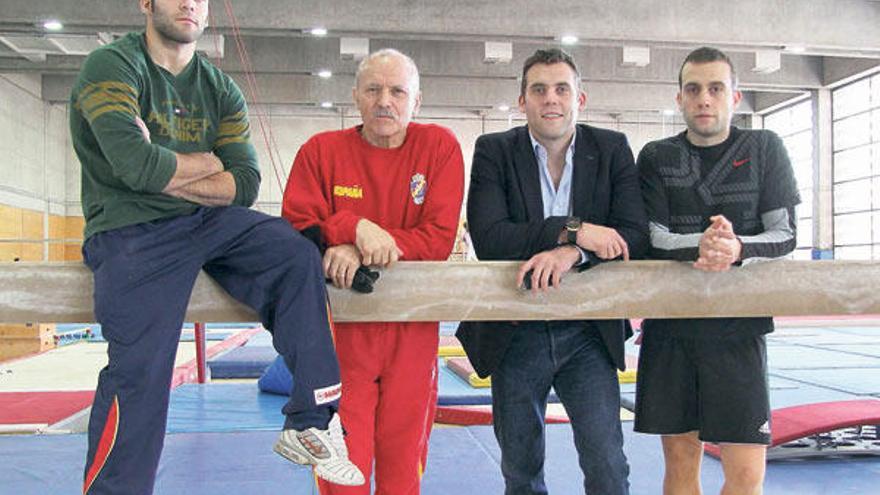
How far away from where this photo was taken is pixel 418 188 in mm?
2395

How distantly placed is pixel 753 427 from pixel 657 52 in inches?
634

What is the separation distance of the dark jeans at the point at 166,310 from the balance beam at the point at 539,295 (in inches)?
6.1

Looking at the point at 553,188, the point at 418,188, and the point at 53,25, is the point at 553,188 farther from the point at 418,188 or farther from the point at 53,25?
the point at 53,25

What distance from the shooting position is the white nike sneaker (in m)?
1.97

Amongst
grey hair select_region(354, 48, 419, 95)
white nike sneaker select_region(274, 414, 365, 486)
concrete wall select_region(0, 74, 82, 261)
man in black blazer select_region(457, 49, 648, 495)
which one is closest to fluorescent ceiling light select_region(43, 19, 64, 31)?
concrete wall select_region(0, 74, 82, 261)

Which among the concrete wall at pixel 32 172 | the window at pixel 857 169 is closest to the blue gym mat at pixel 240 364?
the concrete wall at pixel 32 172

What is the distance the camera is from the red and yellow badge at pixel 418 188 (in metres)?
2.39

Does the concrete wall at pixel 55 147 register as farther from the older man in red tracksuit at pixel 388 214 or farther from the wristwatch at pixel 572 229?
the wristwatch at pixel 572 229

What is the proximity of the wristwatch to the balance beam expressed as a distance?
5.4 inches

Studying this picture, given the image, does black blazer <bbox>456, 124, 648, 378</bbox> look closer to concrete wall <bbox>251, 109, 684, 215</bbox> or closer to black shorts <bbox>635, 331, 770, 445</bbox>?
black shorts <bbox>635, 331, 770, 445</bbox>

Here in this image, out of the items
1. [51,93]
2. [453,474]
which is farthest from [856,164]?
[51,93]

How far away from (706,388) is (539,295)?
712 millimetres

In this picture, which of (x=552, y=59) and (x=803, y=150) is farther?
(x=803, y=150)

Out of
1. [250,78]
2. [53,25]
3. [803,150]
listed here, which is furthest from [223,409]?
[803,150]
